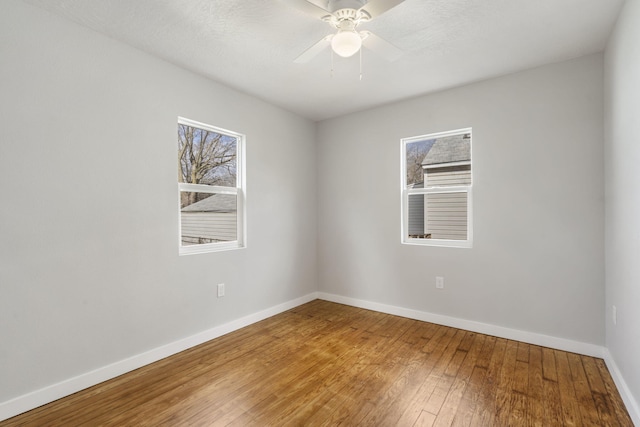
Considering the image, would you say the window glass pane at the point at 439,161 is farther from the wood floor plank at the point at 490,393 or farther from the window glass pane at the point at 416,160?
the wood floor plank at the point at 490,393

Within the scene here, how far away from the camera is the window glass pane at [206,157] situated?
284 cm

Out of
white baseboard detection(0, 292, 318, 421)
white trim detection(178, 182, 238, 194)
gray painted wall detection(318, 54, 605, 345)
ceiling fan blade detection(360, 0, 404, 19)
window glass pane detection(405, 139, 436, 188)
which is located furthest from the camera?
window glass pane detection(405, 139, 436, 188)

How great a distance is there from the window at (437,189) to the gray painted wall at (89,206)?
207 centimetres

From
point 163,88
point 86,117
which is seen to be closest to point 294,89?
point 163,88

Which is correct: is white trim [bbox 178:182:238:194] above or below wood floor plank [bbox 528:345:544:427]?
above

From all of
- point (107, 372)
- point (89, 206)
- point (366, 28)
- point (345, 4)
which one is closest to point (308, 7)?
point (345, 4)

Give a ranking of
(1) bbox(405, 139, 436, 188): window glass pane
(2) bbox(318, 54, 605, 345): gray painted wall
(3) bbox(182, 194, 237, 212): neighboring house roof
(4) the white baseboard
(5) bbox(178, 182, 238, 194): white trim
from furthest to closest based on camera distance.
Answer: (1) bbox(405, 139, 436, 188): window glass pane
(3) bbox(182, 194, 237, 212): neighboring house roof
(5) bbox(178, 182, 238, 194): white trim
(2) bbox(318, 54, 605, 345): gray painted wall
(4) the white baseboard

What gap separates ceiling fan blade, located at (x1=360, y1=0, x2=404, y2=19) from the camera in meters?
1.53

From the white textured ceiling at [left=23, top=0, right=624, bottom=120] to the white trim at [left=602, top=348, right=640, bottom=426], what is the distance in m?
2.42

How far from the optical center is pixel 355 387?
211 cm

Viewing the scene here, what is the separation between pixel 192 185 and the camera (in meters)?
2.86

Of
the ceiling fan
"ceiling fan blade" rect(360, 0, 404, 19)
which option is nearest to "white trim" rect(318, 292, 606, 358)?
the ceiling fan

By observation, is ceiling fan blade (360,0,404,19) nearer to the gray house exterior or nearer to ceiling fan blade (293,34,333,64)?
ceiling fan blade (293,34,333,64)

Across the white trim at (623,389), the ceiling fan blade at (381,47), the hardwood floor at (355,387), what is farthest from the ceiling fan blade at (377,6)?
the white trim at (623,389)
